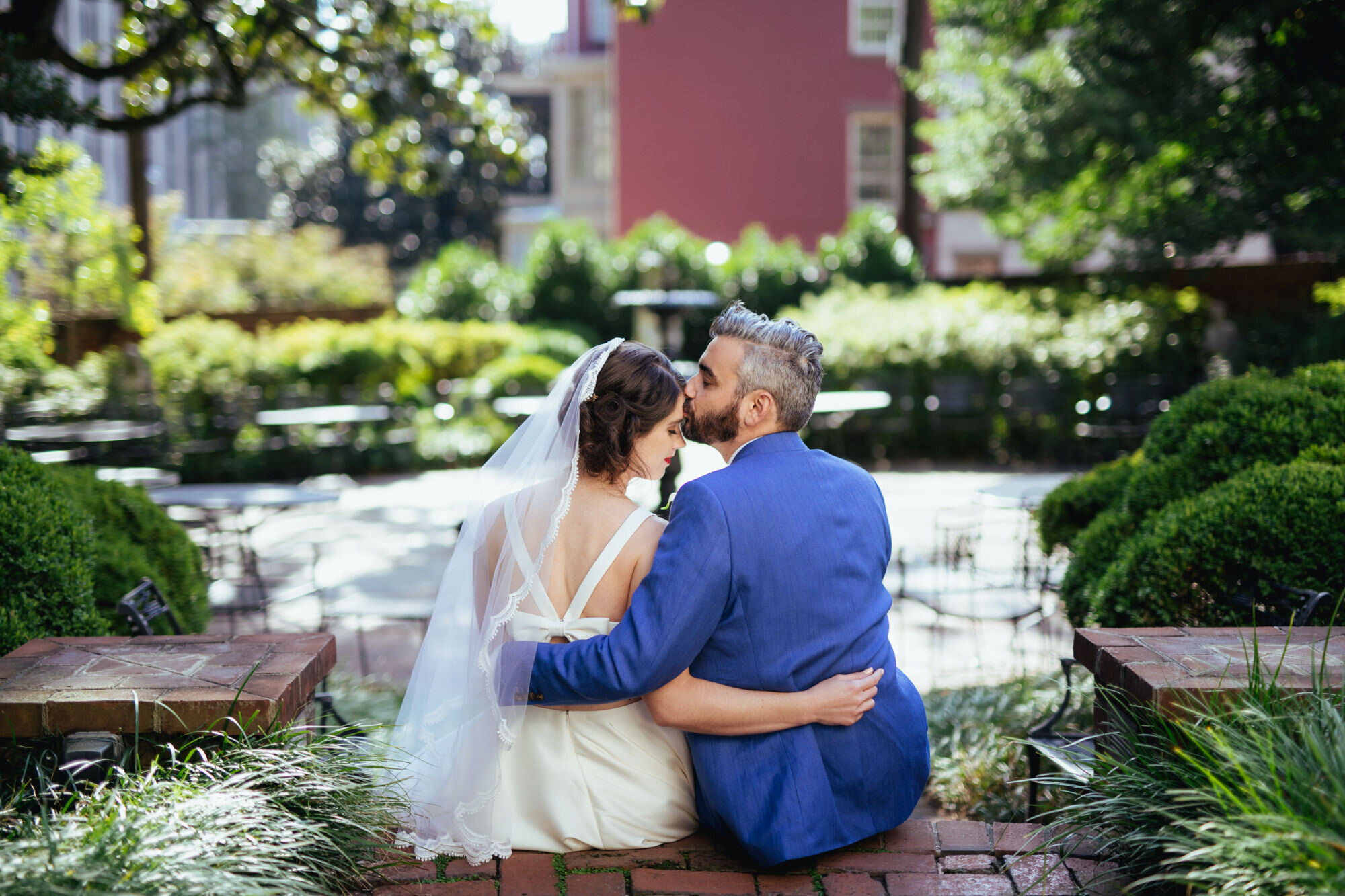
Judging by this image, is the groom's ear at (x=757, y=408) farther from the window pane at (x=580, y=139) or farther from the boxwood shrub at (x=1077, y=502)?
the window pane at (x=580, y=139)

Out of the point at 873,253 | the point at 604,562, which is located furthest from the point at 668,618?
the point at 873,253

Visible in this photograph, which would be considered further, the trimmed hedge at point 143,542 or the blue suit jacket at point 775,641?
the trimmed hedge at point 143,542

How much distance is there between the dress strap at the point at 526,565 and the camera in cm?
264

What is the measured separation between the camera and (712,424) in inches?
106

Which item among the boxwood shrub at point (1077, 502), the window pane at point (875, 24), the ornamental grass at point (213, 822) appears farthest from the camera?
the window pane at point (875, 24)

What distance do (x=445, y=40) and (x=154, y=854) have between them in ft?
27.0

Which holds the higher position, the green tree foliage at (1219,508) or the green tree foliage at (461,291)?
the green tree foliage at (461,291)

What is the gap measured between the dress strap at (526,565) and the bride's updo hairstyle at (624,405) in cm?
25

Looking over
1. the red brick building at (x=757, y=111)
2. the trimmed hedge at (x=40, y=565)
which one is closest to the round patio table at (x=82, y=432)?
the trimmed hedge at (x=40, y=565)

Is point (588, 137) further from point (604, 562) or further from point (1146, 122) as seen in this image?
point (604, 562)

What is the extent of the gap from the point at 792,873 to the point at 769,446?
1073mm

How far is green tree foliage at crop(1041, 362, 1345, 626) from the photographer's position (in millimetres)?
3406

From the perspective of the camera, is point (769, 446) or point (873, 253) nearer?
point (769, 446)

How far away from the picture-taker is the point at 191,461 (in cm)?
1219
